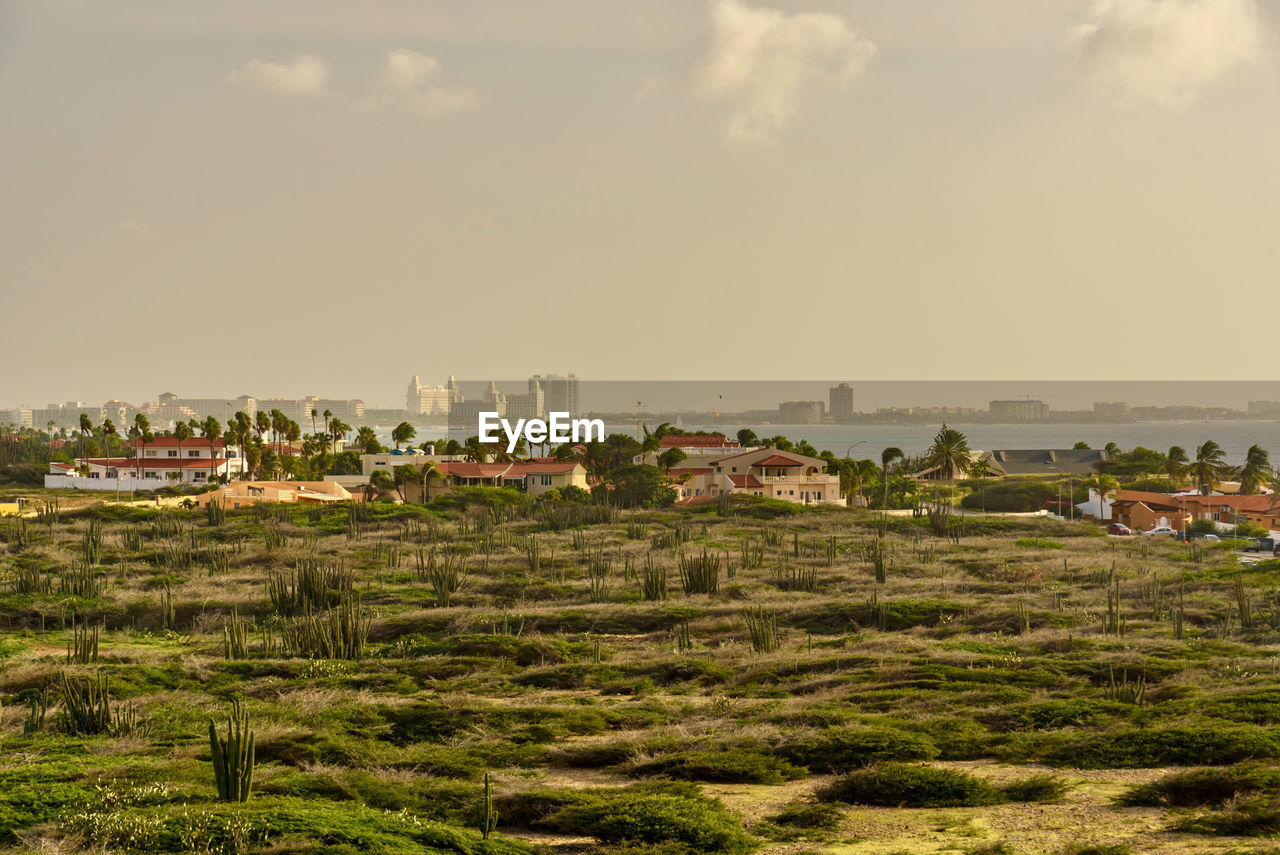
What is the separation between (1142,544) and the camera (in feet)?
220

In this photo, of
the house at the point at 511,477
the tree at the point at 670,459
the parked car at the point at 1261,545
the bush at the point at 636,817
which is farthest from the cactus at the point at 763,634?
the tree at the point at 670,459

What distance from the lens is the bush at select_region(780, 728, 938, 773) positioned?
22484 millimetres

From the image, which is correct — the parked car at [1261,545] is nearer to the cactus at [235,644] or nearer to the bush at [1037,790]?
the bush at [1037,790]

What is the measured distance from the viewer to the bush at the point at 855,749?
2248cm

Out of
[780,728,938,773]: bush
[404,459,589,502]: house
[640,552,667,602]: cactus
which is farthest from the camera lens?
[404,459,589,502]: house

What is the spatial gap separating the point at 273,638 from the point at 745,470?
231 feet

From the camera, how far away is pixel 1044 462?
535ft

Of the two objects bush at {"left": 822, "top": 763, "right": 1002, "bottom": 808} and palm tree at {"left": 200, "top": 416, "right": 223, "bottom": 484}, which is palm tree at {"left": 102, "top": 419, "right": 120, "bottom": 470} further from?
bush at {"left": 822, "top": 763, "right": 1002, "bottom": 808}

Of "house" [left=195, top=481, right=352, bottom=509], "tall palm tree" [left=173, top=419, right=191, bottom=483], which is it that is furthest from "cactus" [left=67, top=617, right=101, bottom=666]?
"tall palm tree" [left=173, top=419, right=191, bottom=483]

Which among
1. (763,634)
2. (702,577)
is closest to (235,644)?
(763,634)

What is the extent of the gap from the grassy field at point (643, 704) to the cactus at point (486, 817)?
78 millimetres

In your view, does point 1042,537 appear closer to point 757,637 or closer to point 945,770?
point 757,637

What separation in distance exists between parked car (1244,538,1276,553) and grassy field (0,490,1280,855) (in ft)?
47.6

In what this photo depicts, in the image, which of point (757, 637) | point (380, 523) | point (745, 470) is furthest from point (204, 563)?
point (745, 470)
